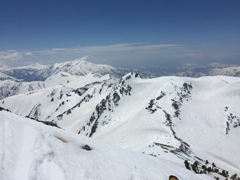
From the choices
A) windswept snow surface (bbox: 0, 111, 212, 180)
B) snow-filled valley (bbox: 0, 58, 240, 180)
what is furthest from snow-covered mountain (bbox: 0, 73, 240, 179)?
windswept snow surface (bbox: 0, 111, 212, 180)

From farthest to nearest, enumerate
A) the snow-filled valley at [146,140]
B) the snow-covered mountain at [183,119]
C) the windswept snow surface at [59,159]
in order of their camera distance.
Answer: the snow-covered mountain at [183,119] → the snow-filled valley at [146,140] → the windswept snow surface at [59,159]

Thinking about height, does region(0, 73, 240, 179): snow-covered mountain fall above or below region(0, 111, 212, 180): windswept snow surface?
below

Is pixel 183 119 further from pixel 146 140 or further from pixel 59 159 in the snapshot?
pixel 59 159

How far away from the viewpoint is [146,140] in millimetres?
82875

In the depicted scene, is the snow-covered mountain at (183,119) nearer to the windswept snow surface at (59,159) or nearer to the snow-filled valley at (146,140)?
the snow-filled valley at (146,140)

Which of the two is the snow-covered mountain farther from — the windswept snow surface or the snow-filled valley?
the windswept snow surface

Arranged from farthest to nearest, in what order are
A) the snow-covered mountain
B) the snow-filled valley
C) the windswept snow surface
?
the snow-covered mountain
the snow-filled valley
the windswept snow surface

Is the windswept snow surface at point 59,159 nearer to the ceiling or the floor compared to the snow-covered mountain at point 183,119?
nearer to the ceiling

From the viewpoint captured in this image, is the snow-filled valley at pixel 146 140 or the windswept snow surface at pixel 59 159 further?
the snow-filled valley at pixel 146 140

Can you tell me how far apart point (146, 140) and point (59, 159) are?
67450 millimetres

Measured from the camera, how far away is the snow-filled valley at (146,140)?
18.1 metres

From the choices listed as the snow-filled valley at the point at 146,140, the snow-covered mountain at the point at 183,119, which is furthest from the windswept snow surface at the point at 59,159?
the snow-covered mountain at the point at 183,119

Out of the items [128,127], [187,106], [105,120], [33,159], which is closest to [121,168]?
[33,159]

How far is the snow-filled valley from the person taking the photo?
18.1m
